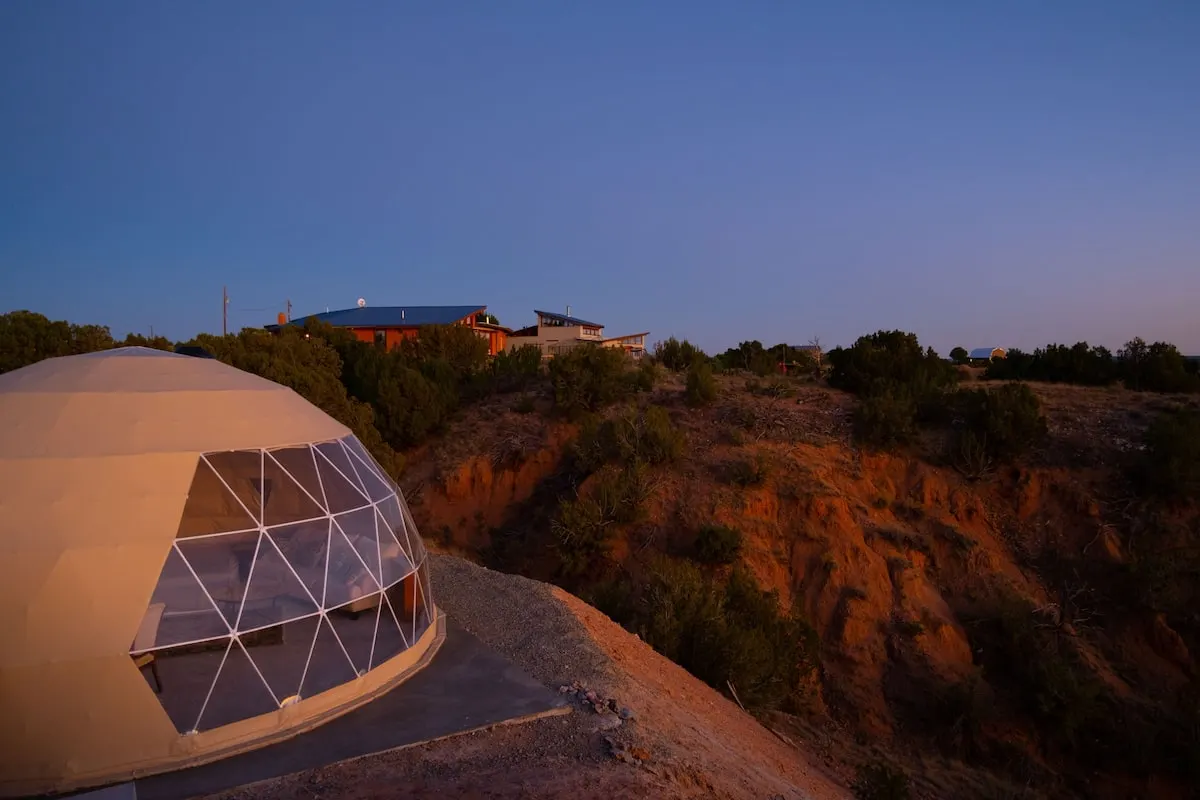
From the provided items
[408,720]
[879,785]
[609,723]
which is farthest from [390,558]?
[879,785]

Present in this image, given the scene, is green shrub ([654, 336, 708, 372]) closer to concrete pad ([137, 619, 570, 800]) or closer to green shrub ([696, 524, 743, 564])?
green shrub ([696, 524, 743, 564])

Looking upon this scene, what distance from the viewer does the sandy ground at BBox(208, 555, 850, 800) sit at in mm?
6559

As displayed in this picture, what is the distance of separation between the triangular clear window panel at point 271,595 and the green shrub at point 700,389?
A: 16.1 m

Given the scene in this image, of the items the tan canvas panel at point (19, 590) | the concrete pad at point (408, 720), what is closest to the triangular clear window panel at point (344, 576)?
the concrete pad at point (408, 720)

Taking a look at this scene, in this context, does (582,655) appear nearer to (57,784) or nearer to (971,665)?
(57,784)

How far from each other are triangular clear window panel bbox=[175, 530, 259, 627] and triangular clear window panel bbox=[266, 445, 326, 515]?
1.14 meters

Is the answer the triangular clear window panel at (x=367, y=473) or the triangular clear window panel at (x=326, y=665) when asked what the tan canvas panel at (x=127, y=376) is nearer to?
the triangular clear window panel at (x=367, y=473)

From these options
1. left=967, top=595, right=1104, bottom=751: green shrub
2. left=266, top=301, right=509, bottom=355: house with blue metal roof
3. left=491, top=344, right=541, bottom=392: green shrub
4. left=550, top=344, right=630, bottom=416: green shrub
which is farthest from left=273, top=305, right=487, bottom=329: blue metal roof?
left=967, top=595, right=1104, bottom=751: green shrub

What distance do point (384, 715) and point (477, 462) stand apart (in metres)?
14.8

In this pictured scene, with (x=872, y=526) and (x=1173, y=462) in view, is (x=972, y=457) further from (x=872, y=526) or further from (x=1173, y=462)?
(x=1173, y=462)

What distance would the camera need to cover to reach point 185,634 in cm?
730

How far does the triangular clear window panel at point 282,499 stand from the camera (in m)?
8.59

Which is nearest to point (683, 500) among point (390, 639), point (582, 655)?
point (582, 655)

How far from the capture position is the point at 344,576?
880 cm
